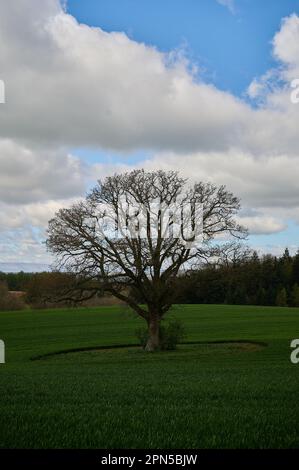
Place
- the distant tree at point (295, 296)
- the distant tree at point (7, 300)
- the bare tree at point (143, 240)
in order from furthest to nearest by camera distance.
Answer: the distant tree at point (295, 296), the distant tree at point (7, 300), the bare tree at point (143, 240)

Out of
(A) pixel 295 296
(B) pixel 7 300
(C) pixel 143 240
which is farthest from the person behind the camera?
(A) pixel 295 296

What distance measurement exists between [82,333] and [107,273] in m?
24.6

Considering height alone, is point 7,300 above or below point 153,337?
above

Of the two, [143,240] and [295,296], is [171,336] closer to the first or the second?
[143,240]

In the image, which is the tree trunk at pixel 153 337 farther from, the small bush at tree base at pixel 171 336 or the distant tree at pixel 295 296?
the distant tree at pixel 295 296

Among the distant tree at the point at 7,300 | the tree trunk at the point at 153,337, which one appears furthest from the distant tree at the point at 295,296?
the tree trunk at the point at 153,337

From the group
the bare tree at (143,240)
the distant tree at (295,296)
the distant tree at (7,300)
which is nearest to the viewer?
the bare tree at (143,240)

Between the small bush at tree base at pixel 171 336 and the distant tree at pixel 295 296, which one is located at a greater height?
the distant tree at pixel 295 296

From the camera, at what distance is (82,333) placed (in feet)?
197

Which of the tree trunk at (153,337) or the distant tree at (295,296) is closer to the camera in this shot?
the tree trunk at (153,337)

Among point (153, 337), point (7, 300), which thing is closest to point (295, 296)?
point (7, 300)

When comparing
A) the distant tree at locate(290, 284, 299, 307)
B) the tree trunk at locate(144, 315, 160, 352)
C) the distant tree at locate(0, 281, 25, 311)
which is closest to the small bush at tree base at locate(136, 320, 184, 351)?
the tree trunk at locate(144, 315, 160, 352)

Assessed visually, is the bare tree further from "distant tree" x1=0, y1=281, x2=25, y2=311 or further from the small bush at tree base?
"distant tree" x1=0, y1=281, x2=25, y2=311

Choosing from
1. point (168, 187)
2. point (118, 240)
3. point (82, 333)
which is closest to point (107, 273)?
point (118, 240)
